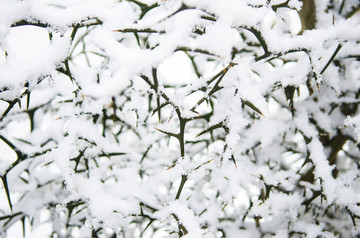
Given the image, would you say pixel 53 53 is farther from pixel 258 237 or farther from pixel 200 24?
pixel 258 237

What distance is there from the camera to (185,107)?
2.59 feet

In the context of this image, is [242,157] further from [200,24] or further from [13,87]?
[13,87]

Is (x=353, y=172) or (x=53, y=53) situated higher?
(x=53, y=53)

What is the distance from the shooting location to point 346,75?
113cm

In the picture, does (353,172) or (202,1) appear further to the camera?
(353,172)

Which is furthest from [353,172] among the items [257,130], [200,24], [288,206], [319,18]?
[200,24]

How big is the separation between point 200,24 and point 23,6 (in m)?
0.38

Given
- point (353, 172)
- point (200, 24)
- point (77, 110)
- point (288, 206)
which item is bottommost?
point (288, 206)

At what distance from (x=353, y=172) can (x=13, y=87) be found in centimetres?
109

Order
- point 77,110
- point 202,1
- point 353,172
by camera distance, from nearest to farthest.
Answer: point 202,1
point 77,110
point 353,172

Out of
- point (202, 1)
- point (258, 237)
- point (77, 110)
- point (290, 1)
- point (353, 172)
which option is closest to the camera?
point (202, 1)

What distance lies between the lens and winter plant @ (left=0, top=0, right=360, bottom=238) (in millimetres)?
587

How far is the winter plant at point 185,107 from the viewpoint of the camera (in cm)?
59

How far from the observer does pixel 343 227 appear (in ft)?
4.00
